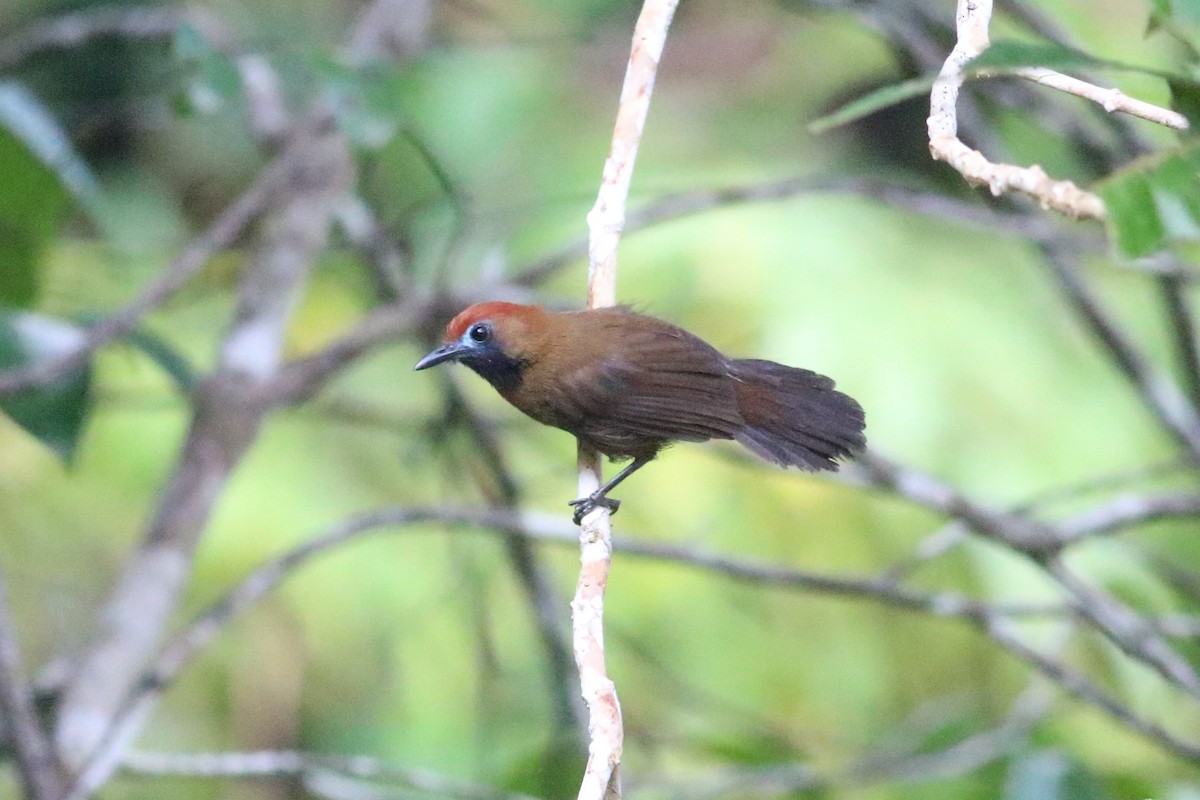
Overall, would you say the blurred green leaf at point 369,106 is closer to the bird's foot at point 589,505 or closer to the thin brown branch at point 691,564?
the thin brown branch at point 691,564

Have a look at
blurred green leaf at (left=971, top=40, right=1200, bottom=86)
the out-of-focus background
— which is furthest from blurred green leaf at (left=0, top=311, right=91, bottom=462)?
blurred green leaf at (left=971, top=40, right=1200, bottom=86)

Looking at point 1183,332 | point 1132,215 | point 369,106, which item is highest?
point 1183,332

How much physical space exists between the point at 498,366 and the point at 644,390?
0.32m

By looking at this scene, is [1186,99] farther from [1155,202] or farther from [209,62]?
[209,62]

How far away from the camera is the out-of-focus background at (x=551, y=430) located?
3.09 meters

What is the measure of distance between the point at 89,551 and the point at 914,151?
4386 mm

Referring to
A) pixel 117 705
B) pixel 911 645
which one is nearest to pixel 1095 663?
pixel 911 645

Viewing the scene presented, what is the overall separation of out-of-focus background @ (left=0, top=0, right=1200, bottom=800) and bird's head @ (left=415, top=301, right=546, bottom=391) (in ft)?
0.85

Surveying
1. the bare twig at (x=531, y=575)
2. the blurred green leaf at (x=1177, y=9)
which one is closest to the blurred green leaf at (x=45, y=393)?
the bare twig at (x=531, y=575)

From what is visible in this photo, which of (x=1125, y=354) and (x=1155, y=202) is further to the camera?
(x=1125, y=354)

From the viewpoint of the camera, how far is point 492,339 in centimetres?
288

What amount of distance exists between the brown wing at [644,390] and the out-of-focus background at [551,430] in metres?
0.46

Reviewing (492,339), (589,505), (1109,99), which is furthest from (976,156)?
(492,339)

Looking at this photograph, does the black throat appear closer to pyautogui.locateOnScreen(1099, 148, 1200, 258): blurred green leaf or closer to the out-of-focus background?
the out-of-focus background
